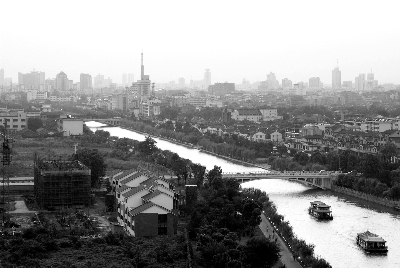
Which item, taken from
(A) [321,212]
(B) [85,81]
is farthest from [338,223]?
(B) [85,81]

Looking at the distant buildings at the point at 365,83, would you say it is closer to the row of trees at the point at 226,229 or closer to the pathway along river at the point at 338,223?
the pathway along river at the point at 338,223

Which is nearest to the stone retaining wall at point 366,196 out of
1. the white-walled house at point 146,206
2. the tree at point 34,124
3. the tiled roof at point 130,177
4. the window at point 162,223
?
the white-walled house at point 146,206

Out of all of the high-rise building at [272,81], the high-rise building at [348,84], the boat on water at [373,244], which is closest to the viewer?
the boat on water at [373,244]

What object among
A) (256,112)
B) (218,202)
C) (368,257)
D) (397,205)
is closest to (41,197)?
(218,202)

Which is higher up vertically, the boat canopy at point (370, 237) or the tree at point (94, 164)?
the tree at point (94, 164)

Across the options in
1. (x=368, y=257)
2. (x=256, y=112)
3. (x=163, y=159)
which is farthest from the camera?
(x=256, y=112)

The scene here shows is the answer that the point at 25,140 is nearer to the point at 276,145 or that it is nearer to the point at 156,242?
the point at 276,145

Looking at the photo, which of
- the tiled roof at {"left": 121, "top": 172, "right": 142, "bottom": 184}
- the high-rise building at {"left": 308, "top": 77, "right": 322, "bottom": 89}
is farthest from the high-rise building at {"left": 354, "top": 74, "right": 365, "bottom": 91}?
the tiled roof at {"left": 121, "top": 172, "right": 142, "bottom": 184}

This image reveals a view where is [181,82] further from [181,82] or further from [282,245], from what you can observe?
[282,245]
